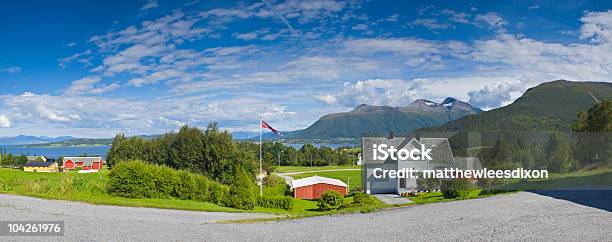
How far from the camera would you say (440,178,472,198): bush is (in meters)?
24.2

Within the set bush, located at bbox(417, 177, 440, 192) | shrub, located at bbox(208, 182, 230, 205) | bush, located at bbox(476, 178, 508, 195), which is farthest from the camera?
bush, located at bbox(417, 177, 440, 192)

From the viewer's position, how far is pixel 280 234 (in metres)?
11.2

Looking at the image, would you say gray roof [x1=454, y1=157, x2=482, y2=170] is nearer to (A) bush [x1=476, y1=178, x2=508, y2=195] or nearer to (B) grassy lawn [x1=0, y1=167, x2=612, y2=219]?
(A) bush [x1=476, y1=178, x2=508, y2=195]

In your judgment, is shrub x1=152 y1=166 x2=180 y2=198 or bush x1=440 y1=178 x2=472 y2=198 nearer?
shrub x1=152 y1=166 x2=180 y2=198

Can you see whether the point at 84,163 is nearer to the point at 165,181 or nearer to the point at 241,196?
the point at 241,196

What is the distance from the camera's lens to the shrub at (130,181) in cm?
2122

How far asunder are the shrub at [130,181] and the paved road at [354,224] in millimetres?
5211

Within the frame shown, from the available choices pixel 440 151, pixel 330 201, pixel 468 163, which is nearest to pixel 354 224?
pixel 330 201

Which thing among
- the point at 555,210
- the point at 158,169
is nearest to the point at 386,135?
the point at 158,169

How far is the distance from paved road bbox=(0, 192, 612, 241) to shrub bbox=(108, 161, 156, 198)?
521 centimetres

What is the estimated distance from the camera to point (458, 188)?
81.2 ft

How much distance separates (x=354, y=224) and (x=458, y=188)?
43.2ft

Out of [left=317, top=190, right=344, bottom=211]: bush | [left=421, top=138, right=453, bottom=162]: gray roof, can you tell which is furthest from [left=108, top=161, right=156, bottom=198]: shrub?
[left=421, top=138, right=453, bottom=162]: gray roof

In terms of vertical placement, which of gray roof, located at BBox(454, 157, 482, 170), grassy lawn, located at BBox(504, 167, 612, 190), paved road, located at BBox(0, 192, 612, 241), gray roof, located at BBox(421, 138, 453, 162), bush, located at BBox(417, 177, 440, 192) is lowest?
bush, located at BBox(417, 177, 440, 192)
